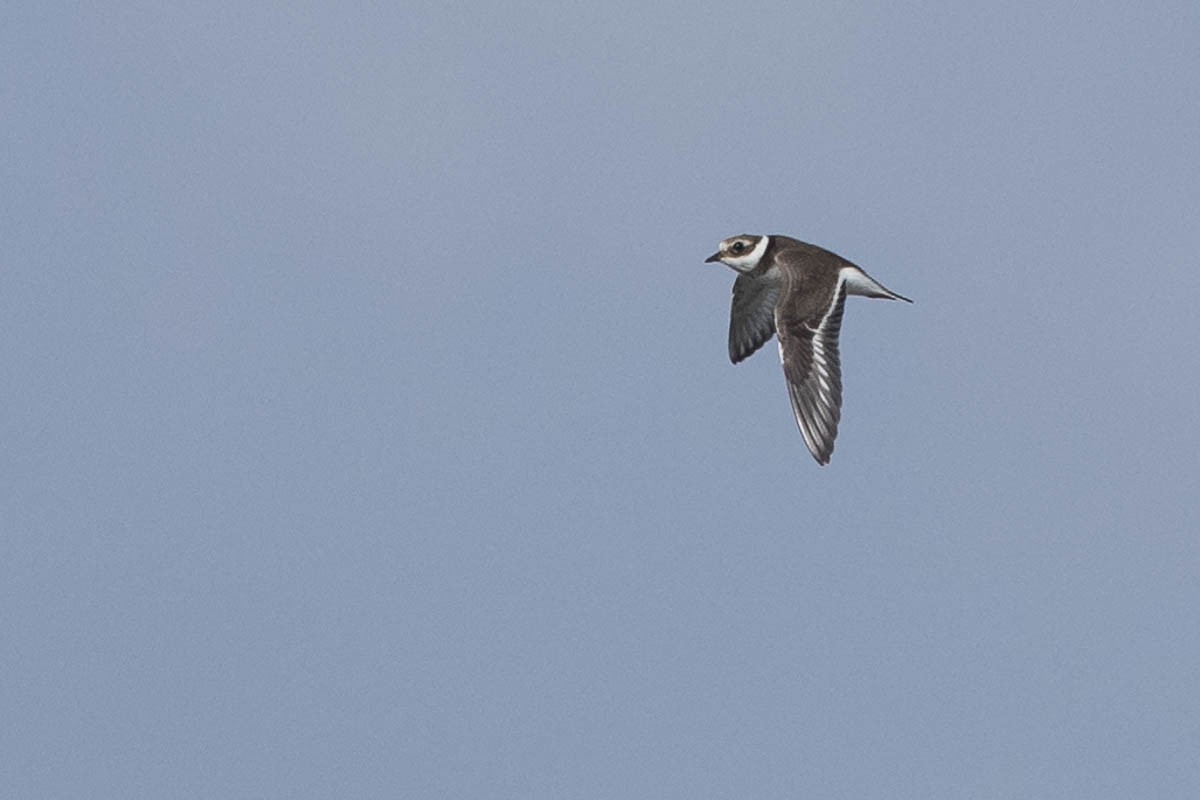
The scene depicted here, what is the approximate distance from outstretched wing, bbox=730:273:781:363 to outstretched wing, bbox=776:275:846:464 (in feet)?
9.71

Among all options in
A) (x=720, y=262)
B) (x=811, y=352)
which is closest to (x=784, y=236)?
(x=720, y=262)

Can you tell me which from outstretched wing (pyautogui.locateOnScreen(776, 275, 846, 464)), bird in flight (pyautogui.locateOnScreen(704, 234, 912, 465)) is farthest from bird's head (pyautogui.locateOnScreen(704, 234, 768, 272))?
outstretched wing (pyautogui.locateOnScreen(776, 275, 846, 464))

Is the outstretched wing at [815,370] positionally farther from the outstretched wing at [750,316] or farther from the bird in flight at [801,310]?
the outstretched wing at [750,316]

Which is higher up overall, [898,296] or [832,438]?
[898,296]

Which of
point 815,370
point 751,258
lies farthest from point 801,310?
point 751,258

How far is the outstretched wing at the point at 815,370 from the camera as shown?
3030 cm

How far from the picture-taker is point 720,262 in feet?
112

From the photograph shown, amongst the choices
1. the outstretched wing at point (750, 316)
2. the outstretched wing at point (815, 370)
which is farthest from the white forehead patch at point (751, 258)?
the outstretched wing at point (815, 370)

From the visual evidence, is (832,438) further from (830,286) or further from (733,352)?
(733,352)

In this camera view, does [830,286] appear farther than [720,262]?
No

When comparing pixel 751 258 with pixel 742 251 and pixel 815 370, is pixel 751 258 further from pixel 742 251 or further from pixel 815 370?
pixel 815 370

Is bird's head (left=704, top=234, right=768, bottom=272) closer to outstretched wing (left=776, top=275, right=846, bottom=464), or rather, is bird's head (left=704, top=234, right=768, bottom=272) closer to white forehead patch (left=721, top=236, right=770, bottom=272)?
white forehead patch (left=721, top=236, right=770, bottom=272)

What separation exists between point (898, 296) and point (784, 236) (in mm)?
2593

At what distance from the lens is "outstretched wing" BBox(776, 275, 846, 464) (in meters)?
30.3
